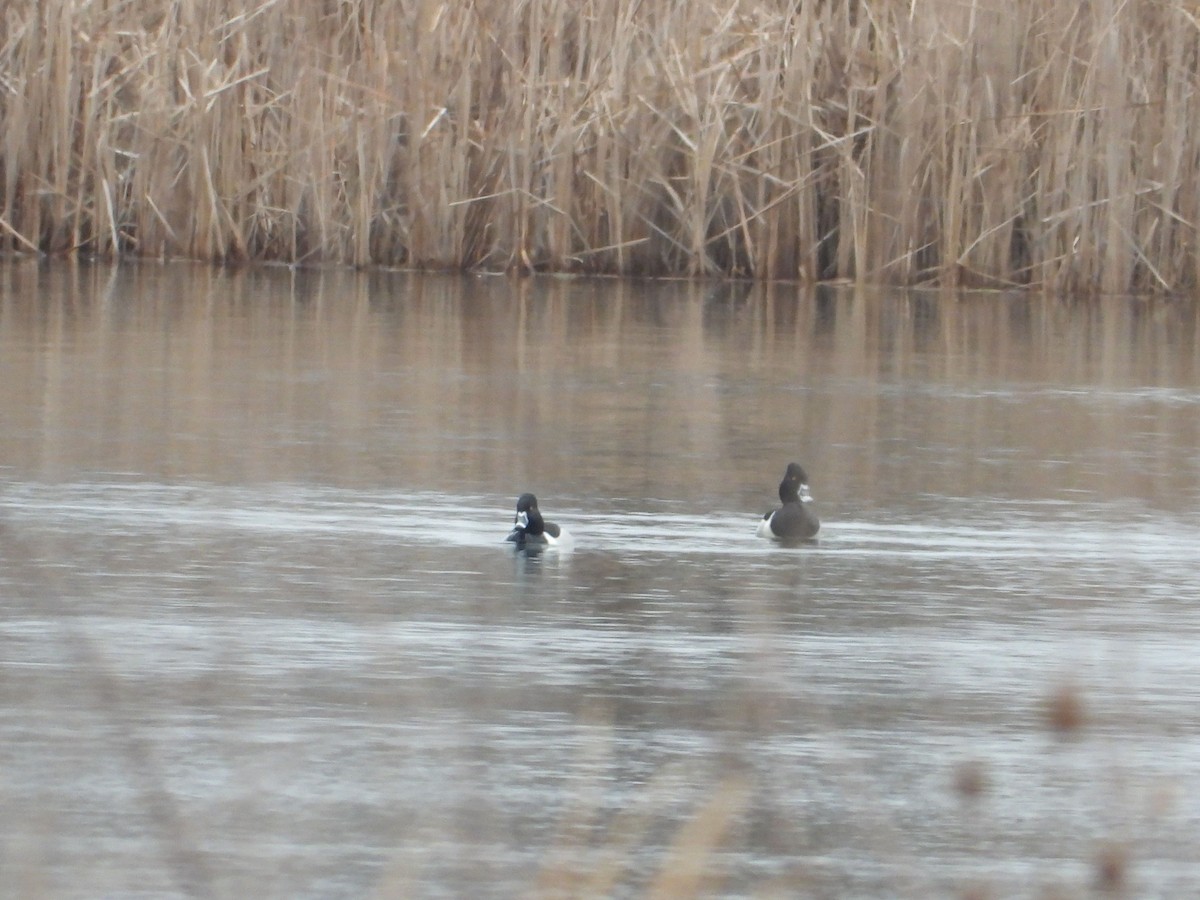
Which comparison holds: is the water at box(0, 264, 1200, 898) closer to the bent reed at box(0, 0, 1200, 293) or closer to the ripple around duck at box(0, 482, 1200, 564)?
the ripple around duck at box(0, 482, 1200, 564)

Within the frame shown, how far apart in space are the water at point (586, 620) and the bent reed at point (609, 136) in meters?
3.27

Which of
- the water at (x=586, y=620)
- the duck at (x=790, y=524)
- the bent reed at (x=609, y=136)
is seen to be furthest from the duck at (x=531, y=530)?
the bent reed at (x=609, y=136)

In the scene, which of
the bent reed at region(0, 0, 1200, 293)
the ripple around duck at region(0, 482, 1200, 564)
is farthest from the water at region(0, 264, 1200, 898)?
the bent reed at region(0, 0, 1200, 293)

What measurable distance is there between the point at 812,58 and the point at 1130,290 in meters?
2.30

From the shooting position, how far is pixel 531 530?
603 centimetres

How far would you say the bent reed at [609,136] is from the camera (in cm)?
1389

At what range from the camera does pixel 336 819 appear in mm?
3705

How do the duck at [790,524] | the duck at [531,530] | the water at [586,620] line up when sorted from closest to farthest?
the water at [586,620]
the duck at [531,530]
the duck at [790,524]

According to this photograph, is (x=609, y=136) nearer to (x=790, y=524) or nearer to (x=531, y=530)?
(x=790, y=524)

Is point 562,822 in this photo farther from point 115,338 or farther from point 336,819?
point 115,338

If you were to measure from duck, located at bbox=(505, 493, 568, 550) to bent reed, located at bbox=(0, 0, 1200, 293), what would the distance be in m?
8.26

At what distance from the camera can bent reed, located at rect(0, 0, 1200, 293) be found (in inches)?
547

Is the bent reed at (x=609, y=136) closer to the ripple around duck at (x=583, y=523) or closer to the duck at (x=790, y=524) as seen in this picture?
the ripple around duck at (x=583, y=523)

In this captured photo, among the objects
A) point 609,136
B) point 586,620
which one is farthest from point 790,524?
point 609,136
